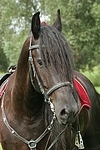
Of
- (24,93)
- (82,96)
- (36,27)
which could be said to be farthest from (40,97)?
(82,96)

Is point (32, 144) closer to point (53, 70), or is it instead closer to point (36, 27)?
point (53, 70)

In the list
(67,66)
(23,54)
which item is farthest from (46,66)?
(23,54)

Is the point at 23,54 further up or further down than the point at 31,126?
further up

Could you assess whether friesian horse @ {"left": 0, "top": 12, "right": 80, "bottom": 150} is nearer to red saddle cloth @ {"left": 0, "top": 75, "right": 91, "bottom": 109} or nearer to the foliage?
red saddle cloth @ {"left": 0, "top": 75, "right": 91, "bottom": 109}

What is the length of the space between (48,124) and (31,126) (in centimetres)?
19

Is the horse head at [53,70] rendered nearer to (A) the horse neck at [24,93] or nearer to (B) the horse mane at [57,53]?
(B) the horse mane at [57,53]

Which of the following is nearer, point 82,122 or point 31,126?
point 31,126

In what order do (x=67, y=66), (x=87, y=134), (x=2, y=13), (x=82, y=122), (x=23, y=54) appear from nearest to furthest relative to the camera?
(x=67, y=66), (x=23, y=54), (x=82, y=122), (x=87, y=134), (x=2, y=13)

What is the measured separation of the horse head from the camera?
3.33 meters

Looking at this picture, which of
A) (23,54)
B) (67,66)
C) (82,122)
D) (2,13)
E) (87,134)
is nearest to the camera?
(67,66)

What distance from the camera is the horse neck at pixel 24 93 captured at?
3.90 meters

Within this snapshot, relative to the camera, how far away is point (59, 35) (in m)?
3.62

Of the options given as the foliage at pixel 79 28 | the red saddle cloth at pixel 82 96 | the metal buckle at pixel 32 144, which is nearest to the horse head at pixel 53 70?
the metal buckle at pixel 32 144

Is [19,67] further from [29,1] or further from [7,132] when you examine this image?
[29,1]
